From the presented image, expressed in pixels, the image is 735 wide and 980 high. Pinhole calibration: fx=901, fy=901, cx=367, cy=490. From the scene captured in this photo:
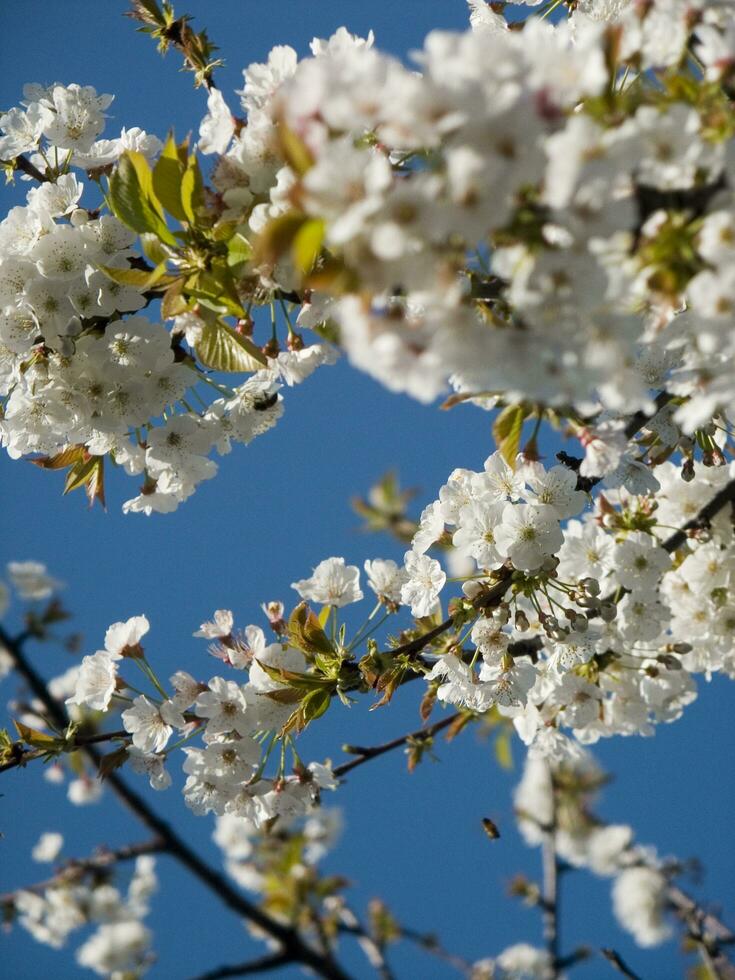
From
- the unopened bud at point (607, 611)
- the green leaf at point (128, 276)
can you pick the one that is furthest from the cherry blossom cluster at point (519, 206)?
the unopened bud at point (607, 611)

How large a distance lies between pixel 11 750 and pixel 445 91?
72.4 inches

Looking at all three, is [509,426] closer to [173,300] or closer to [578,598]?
[578,598]

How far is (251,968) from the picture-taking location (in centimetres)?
400

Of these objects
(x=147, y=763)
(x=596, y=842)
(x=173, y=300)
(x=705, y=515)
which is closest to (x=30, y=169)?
(x=173, y=300)

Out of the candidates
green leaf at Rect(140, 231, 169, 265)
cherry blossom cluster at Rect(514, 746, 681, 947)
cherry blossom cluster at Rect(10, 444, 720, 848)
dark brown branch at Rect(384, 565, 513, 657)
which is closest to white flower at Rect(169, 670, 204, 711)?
cherry blossom cluster at Rect(10, 444, 720, 848)

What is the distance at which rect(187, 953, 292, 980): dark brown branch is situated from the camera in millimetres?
3854

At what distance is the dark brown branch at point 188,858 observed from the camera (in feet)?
14.3

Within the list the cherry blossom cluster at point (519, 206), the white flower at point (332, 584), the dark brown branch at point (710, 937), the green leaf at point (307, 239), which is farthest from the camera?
the dark brown branch at point (710, 937)

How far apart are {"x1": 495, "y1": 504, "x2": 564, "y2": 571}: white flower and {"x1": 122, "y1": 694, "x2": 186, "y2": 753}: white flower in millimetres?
921

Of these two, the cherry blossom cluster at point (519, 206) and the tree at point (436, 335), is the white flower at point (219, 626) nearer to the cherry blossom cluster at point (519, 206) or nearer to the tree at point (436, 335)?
the tree at point (436, 335)

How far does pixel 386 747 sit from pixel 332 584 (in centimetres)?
48

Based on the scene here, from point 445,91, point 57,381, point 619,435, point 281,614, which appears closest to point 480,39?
point 445,91

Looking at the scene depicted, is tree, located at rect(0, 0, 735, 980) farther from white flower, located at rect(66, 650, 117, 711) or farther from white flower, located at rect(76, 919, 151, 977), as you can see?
white flower, located at rect(76, 919, 151, 977)

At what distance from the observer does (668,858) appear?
5219 millimetres
